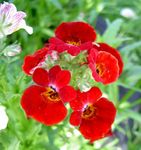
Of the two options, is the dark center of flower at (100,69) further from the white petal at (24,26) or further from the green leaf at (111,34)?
the green leaf at (111,34)

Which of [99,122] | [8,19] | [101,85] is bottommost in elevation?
[101,85]

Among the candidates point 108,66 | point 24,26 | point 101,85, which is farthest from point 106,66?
point 101,85

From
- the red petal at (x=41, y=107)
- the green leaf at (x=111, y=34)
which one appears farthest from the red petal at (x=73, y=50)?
the green leaf at (x=111, y=34)

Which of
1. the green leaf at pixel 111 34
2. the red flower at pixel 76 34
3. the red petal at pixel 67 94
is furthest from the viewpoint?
the green leaf at pixel 111 34

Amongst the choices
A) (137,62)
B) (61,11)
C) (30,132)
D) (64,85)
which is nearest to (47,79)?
(64,85)

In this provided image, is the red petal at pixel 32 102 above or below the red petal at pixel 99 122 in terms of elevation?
above

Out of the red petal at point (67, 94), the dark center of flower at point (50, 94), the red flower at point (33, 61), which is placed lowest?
the dark center of flower at point (50, 94)

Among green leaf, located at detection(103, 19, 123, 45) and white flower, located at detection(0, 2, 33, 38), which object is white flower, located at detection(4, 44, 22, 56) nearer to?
white flower, located at detection(0, 2, 33, 38)

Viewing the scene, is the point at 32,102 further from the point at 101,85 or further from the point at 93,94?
the point at 101,85

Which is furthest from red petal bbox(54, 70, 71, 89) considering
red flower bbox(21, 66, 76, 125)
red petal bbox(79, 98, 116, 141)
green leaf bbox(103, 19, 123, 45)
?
green leaf bbox(103, 19, 123, 45)
